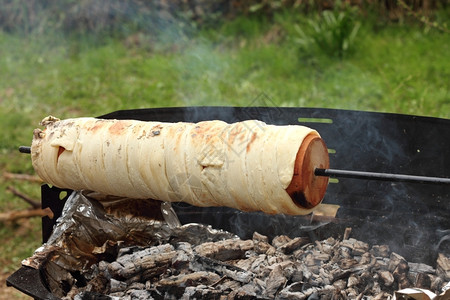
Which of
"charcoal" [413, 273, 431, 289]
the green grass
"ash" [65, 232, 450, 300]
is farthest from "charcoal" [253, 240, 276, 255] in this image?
the green grass

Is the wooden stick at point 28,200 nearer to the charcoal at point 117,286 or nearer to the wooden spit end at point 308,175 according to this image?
the charcoal at point 117,286

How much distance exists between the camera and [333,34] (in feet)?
22.7

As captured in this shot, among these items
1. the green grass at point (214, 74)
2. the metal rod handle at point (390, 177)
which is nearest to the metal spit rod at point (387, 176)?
the metal rod handle at point (390, 177)

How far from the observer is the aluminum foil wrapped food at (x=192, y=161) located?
236 centimetres

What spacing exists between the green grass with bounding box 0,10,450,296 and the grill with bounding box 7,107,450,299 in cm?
262

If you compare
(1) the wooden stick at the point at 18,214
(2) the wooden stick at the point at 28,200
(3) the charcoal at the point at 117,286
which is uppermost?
(3) the charcoal at the point at 117,286

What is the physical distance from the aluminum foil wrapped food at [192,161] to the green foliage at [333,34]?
4658 mm

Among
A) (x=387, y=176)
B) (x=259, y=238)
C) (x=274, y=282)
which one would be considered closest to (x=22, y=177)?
(x=259, y=238)

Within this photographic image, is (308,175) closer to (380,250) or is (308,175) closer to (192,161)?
(192,161)

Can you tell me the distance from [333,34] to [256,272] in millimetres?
4737

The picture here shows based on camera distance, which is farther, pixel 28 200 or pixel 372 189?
pixel 28 200

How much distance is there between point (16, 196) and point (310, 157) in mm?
3830

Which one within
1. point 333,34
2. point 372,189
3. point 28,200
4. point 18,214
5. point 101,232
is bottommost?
point 18,214

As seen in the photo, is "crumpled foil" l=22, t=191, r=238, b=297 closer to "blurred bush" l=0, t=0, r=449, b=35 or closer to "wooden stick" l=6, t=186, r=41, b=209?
"wooden stick" l=6, t=186, r=41, b=209
